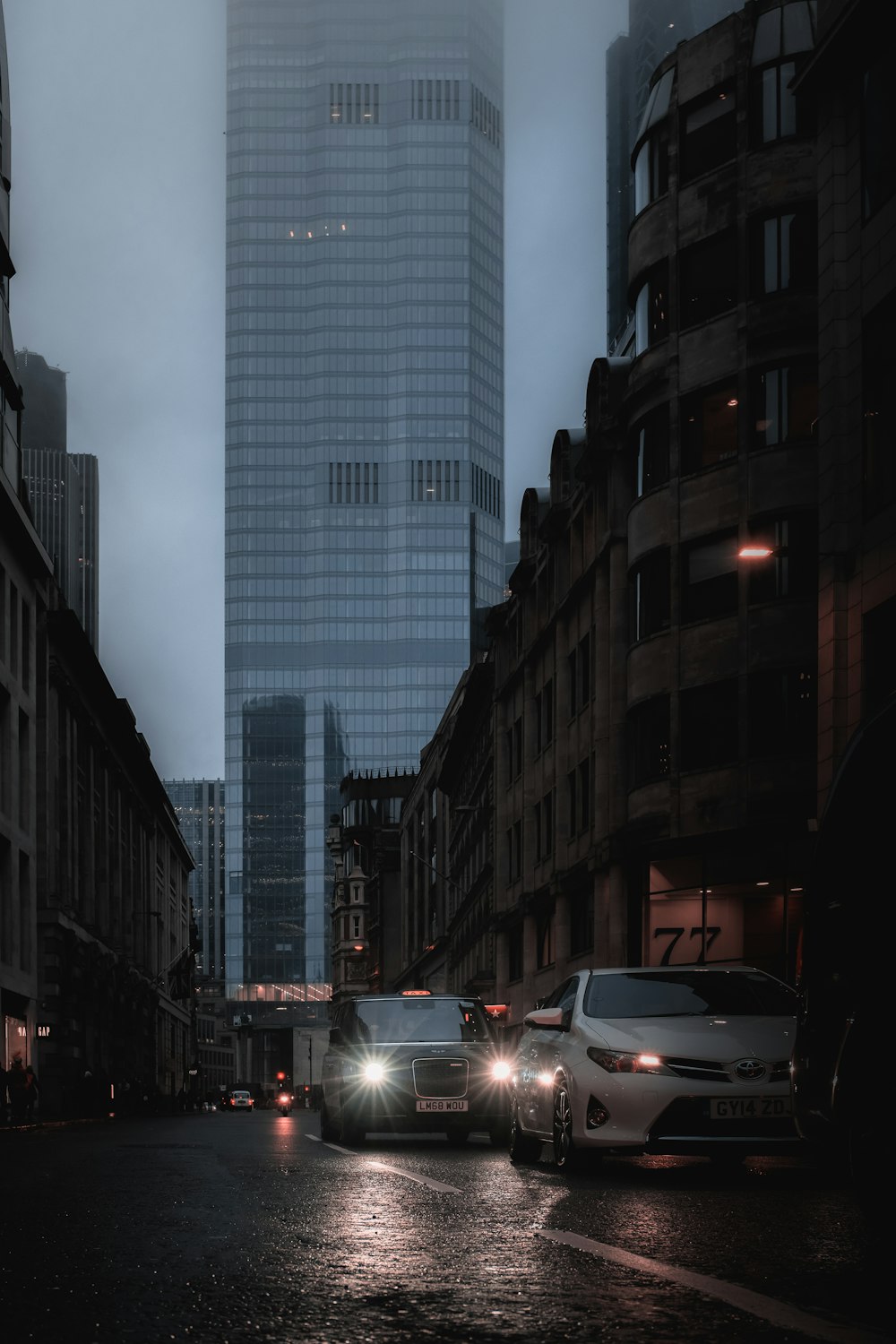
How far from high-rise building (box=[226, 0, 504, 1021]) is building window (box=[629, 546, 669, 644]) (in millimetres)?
148308

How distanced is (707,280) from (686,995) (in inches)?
941

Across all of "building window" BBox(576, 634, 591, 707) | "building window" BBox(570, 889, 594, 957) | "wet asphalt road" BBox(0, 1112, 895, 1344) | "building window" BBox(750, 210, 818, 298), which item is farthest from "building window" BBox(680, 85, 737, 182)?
"wet asphalt road" BBox(0, 1112, 895, 1344)

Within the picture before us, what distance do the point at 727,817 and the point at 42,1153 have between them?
54.2 feet

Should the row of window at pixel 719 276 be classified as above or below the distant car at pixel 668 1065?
above

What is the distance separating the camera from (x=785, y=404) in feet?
112

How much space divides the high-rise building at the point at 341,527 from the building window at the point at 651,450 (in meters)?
148

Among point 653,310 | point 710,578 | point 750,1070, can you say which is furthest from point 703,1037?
point 653,310

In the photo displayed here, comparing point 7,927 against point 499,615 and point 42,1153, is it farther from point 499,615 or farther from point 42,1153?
point 42,1153

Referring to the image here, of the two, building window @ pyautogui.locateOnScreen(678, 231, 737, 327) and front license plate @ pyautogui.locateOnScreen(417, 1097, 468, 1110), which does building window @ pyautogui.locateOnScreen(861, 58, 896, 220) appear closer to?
building window @ pyautogui.locateOnScreen(678, 231, 737, 327)

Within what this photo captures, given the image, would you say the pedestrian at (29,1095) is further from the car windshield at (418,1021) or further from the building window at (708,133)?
the building window at (708,133)

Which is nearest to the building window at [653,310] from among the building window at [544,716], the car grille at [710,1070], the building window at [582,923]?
the building window at [582,923]

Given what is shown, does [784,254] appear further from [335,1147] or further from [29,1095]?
[29,1095]

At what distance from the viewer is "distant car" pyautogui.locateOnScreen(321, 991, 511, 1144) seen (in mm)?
21375

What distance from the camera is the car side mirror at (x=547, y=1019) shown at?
1436 centimetres
